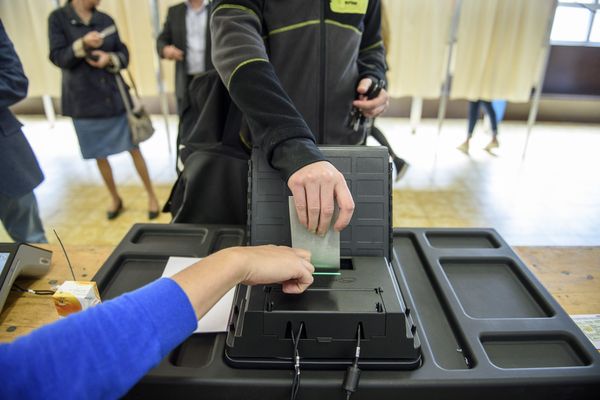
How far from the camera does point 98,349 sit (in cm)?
47

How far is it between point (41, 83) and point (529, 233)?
13.4 ft

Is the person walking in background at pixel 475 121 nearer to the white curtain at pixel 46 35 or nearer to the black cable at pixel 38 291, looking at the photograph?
the white curtain at pixel 46 35

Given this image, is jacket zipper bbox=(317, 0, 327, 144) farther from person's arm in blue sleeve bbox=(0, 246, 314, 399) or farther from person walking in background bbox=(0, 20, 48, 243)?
person walking in background bbox=(0, 20, 48, 243)

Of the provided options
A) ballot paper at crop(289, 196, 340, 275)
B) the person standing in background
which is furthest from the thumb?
the person standing in background

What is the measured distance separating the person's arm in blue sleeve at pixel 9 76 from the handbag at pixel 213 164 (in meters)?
0.70

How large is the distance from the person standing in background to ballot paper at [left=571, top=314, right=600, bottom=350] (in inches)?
95.7

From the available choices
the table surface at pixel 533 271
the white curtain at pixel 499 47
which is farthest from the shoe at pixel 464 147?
the table surface at pixel 533 271

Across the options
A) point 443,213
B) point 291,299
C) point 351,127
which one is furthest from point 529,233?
point 291,299

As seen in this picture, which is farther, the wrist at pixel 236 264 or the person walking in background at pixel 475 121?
the person walking in background at pixel 475 121

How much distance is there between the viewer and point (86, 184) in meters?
3.14

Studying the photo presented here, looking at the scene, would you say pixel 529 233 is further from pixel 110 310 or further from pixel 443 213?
pixel 110 310

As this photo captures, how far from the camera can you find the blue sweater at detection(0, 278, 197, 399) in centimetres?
43

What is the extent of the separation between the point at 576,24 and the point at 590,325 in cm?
466

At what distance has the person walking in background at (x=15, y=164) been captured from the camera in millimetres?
1452
